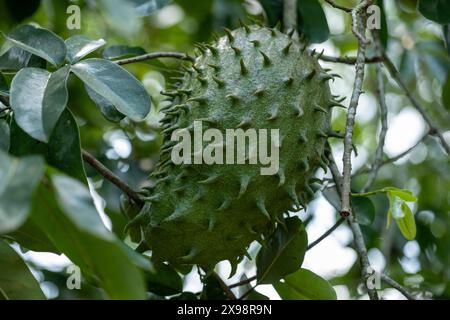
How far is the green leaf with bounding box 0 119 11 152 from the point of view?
1415 mm

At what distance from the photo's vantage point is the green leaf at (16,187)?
878mm

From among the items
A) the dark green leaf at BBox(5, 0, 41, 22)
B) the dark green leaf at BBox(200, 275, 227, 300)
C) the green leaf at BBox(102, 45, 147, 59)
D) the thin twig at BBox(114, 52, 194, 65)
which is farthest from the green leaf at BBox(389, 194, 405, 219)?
the dark green leaf at BBox(5, 0, 41, 22)

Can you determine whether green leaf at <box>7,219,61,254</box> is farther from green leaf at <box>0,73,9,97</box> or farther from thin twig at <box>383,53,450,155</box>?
thin twig at <box>383,53,450,155</box>

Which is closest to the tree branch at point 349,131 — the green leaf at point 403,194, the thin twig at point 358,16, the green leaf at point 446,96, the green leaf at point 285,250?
the thin twig at point 358,16

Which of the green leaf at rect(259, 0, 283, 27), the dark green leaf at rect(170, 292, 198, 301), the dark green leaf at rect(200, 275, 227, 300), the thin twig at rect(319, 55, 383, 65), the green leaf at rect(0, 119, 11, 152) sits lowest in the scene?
the dark green leaf at rect(170, 292, 198, 301)

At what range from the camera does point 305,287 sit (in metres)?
1.84

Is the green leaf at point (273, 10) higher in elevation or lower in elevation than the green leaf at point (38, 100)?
lower

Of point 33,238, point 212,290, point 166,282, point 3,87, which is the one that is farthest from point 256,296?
point 3,87

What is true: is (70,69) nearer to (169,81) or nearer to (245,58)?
(245,58)

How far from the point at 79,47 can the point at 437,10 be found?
998 millimetres

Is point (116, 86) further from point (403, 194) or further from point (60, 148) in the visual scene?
point (403, 194)

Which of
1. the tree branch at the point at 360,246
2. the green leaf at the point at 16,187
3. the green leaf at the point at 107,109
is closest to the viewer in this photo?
the green leaf at the point at 16,187

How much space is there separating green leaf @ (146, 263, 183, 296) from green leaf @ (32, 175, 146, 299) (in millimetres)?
695

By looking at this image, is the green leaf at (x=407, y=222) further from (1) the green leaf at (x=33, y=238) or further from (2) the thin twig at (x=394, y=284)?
(1) the green leaf at (x=33, y=238)
